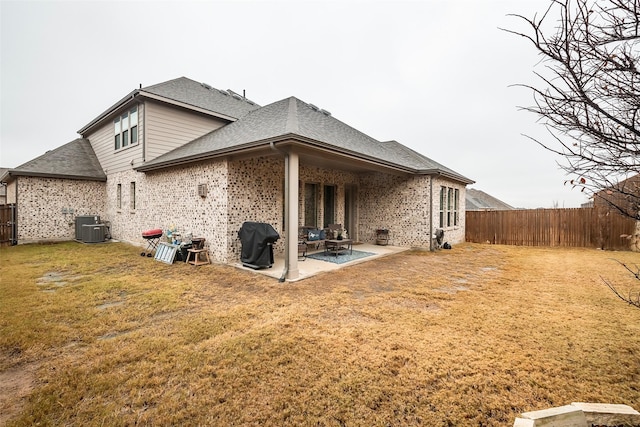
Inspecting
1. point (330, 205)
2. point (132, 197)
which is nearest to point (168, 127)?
point (132, 197)

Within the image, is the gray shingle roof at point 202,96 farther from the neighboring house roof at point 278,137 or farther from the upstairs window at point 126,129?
the neighboring house roof at point 278,137

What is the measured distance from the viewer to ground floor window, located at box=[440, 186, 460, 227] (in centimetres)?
1121

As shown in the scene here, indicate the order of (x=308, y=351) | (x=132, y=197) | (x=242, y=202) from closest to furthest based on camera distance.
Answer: (x=308, y=351) → (x=242, y=202) → (x=132, y=197)

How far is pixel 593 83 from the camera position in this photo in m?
1.57

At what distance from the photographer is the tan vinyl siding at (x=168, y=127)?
31.5ft

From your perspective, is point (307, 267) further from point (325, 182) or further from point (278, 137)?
point (325, 182)

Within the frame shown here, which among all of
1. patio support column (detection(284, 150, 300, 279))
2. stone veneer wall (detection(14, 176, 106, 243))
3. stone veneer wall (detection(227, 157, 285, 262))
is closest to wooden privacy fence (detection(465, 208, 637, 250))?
stone veneer wall (detection(227, 157, 285, 262))

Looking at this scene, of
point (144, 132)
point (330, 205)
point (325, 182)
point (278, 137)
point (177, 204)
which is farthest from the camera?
point (330, 205)

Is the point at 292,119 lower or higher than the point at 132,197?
higher

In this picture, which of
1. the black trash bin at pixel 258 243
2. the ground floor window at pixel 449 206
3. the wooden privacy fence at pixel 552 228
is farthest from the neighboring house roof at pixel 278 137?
the wooden privacy fence at pixel 552 228

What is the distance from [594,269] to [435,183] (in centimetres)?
510

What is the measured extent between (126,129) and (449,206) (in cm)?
1404

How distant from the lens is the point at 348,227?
11.7 meters

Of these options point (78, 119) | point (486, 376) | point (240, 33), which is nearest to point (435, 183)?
point (486, 376)
